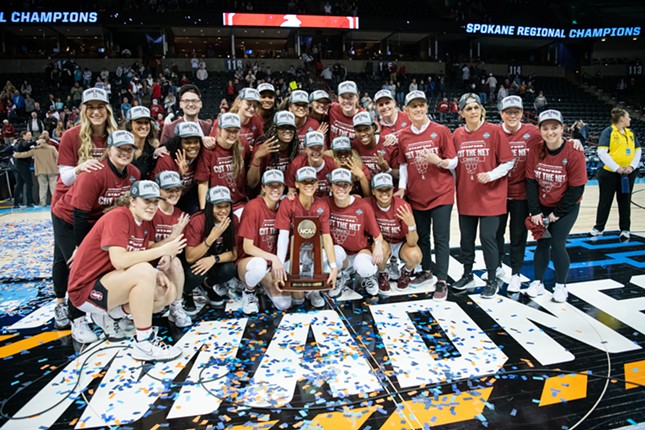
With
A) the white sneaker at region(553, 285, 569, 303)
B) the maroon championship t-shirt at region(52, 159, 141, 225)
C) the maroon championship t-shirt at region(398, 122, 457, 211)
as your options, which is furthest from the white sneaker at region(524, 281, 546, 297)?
the maroon championship t-shirt at region(52, 159, 141, 225)

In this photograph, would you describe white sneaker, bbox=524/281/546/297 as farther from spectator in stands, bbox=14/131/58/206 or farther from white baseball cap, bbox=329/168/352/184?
spectator in stands, bbox=14/131/58/206

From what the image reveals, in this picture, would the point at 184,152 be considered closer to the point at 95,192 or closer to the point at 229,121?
the point at 229,121

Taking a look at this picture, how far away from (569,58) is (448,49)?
275 inches

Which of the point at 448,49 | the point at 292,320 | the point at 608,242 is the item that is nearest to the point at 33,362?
the point at 292,320

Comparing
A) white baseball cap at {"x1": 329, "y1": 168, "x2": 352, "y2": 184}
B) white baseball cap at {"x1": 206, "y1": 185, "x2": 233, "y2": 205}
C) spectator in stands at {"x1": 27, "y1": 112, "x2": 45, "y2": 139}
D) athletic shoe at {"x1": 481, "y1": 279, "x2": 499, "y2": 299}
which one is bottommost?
athletic shoe at {"x1": 481, "y1": 279, "x2": 499, "y2": 299}

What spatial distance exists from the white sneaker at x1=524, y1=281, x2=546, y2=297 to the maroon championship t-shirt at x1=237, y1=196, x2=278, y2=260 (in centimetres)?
218

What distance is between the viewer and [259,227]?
12.2 ft

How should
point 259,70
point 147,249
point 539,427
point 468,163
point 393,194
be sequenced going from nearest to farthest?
1. point 539,427
2. point 147,249
3. point 468,163
4. point 393,194
5. point 259,70

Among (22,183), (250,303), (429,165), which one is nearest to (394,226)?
(429,165)

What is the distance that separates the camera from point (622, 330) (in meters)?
3.18

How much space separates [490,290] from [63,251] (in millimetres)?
3359

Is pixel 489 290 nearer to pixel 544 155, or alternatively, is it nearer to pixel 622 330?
A: pixel 622 330

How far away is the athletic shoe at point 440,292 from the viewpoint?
376cm

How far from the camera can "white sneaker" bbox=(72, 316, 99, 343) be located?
10.2 feet
